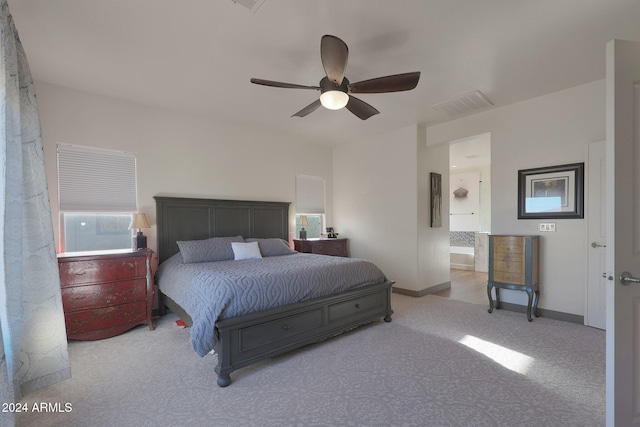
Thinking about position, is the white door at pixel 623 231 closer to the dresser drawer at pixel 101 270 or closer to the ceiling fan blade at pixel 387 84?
the ceiling fan blade at pixel 387 84

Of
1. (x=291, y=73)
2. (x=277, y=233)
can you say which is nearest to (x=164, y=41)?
(x=291, y=73)

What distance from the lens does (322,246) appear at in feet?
17.1

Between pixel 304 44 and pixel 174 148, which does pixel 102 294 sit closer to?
pixel 174 148

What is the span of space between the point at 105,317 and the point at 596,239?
18.2 ft

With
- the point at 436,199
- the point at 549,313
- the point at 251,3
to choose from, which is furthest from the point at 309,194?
the point at 549,313

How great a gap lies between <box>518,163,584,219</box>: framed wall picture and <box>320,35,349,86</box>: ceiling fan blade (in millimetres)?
3092

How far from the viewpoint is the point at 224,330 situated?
223 centimetres

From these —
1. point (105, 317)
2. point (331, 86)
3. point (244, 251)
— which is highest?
point (331, 86)

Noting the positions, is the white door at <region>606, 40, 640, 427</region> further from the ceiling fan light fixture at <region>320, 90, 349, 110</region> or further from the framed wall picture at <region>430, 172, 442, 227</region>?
the framed wall picture at <region>430, 172, 442, 227</region>

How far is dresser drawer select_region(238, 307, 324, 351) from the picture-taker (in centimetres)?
238

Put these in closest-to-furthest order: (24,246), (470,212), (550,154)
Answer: (24,246), (550,154), (470,212)

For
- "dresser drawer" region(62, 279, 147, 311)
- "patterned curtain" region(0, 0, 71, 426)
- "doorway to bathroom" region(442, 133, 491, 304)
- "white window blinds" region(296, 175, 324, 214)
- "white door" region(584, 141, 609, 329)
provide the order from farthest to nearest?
"doorway to bathroom" region(442, 133, 491, 304) < "white window blinds" region(296, 175, 324, 214) < "white door" region(584, 141, 609, 329) < "dresser drawer" region(62, 279, 147, 311) < "patterned curtain" region(0, 0, 71, 426)

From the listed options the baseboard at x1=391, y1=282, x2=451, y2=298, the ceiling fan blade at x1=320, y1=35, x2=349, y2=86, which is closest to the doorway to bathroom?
the baseboard at x1=391, y1=282, x2=451, y2=298

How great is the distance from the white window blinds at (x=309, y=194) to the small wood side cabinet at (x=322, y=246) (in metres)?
0.73
